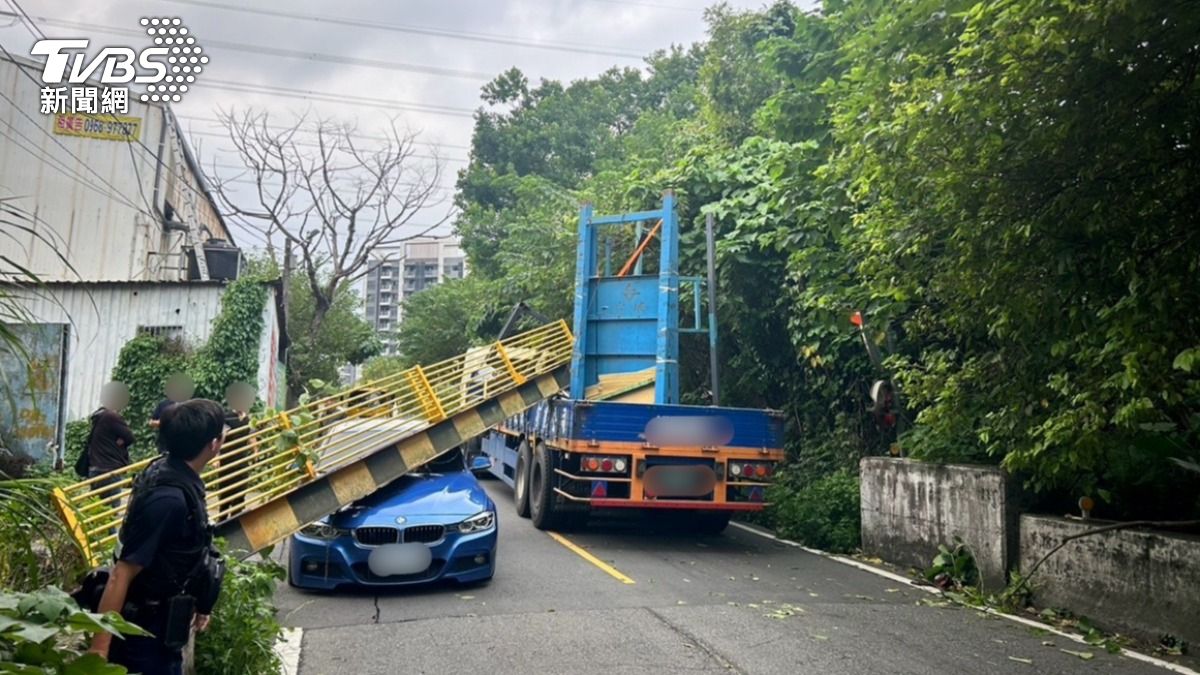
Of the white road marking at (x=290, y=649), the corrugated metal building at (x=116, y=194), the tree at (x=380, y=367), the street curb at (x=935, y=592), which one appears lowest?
the white road marking at (x=290, y=649)

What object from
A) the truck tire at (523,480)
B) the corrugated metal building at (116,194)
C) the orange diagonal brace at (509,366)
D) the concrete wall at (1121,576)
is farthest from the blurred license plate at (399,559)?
the corrugated metal building at (116,194)

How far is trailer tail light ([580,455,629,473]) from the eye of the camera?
8.89 m

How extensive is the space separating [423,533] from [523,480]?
460cm

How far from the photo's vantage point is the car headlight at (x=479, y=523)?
6.89 m

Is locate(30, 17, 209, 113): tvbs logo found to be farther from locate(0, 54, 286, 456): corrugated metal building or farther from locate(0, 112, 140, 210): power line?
locate(0, 112, 140, 210): power line

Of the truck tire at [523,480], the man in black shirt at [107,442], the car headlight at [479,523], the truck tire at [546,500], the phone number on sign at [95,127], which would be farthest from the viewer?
the phone number on sign at [95,127]

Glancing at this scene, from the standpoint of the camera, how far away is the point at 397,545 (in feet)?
21.8

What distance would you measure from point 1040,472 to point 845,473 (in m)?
4.40

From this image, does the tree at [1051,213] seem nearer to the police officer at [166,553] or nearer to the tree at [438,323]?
the police officer at [166,553]

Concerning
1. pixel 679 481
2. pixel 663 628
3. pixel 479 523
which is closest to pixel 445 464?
pixel 479 523

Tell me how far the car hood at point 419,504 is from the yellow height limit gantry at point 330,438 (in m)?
0.21

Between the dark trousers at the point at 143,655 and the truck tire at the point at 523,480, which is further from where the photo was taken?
the truck tire at the point at 523,480

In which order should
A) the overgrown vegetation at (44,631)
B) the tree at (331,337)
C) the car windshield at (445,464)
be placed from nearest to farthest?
the overgrown vegetation at (44,631) → the car windshield at (445,464) → the tree at (331,337)

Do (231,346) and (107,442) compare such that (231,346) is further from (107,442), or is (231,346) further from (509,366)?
(107,442)
